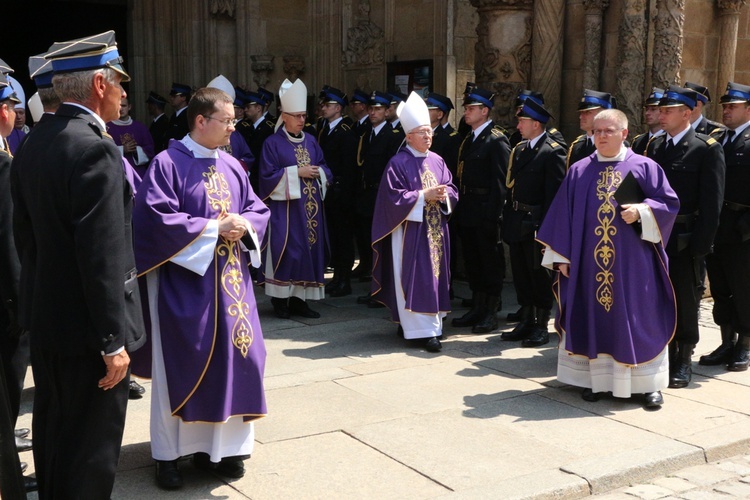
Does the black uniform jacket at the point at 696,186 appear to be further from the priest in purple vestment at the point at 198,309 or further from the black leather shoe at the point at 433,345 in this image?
the priest in purple vestment at the point at 198,309

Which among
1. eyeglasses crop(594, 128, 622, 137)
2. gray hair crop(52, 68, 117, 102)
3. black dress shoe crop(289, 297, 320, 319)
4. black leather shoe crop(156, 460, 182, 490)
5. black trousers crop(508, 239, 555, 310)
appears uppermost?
gray hair crop(52, 68, 117, 102)

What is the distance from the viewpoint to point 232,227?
450 centimetres

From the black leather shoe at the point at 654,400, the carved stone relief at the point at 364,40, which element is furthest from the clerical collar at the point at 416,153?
the carved stone relief at the point at 364,40

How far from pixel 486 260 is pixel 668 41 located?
2842 millimetres

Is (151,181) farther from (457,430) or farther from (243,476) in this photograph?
(457,430)

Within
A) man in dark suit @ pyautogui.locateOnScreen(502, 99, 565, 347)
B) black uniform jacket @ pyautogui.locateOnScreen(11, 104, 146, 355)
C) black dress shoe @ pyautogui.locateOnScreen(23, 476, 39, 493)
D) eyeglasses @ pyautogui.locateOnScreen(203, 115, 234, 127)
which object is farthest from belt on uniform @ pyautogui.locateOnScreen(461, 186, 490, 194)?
black uniform jacket @ pyautogui.locateOnScreen(11, 104, 146, 355)

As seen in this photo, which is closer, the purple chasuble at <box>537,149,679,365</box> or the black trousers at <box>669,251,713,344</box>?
the purple chasuble at <box>537,149,679,365</box>

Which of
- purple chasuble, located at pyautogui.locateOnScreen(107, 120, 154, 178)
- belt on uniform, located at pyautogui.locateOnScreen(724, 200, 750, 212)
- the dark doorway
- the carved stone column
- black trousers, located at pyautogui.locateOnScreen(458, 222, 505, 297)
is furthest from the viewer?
the dark doorway

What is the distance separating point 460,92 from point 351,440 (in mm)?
7020

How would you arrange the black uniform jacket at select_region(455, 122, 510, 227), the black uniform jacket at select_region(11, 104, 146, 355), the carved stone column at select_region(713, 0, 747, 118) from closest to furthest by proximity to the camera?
the black uniform jacket at select_region(11, 104, 146, 355) → the black uniform jacket at select_region(455, 122, 510, 227) → the carved stone column at select_region(713, 0, 747, 118)

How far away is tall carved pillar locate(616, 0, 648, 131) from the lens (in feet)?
29.1

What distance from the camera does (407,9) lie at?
38.6 feet

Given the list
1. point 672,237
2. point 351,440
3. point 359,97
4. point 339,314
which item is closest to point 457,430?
point 351,440

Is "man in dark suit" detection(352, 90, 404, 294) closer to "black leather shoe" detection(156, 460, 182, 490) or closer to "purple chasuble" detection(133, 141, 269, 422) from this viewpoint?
"purple chasuble" detection(133, 141, 269, 422)
